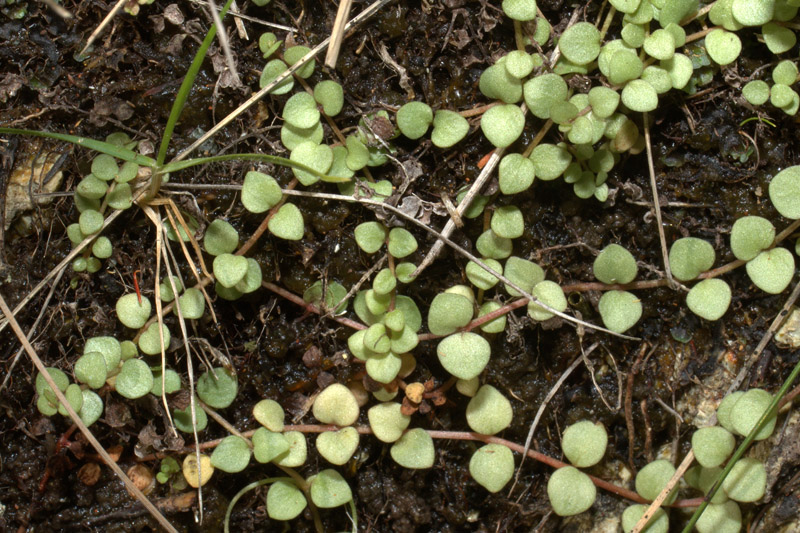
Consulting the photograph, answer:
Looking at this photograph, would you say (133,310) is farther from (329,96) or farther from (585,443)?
(585,443)

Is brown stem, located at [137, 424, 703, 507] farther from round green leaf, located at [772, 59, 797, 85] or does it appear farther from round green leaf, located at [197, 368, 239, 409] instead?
round green leaf, located at [772, 59, 797, 85]

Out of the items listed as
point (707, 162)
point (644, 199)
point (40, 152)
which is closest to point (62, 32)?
point (40, 152)

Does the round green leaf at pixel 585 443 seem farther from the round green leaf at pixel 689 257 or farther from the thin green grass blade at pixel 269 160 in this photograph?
the thin green grass blade at pixel 269 160

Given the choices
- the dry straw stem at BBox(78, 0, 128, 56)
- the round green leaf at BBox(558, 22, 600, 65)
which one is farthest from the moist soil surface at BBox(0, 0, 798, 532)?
the round green leaf at BBox(558, 22, 600, 65)

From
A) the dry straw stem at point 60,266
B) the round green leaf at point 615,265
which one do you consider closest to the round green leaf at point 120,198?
the dry straw stem at point 60,266

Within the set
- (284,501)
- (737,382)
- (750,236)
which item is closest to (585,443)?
(737,382)

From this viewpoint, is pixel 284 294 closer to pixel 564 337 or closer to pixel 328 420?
pixel 328 420
